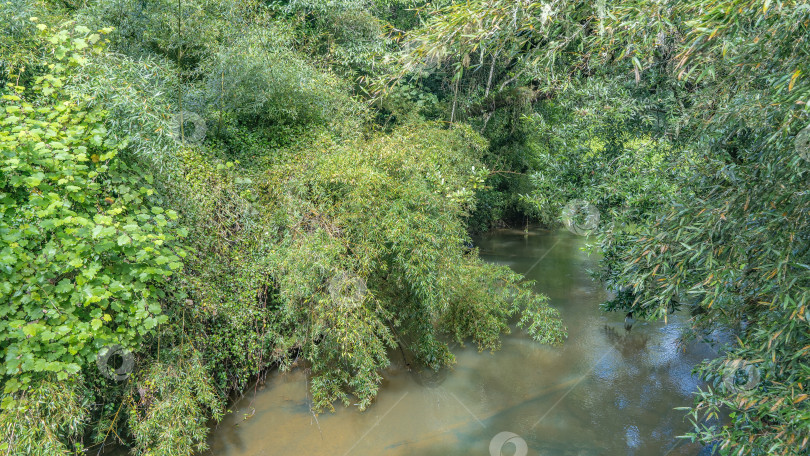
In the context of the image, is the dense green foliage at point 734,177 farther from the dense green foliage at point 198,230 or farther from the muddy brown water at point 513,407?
the dense green foliage at point 198,230

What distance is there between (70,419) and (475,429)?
3.53m

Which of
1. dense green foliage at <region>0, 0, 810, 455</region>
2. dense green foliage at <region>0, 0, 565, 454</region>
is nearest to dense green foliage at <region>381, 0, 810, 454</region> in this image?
dense green foliage at <region>0, 0, 810, 455</region>

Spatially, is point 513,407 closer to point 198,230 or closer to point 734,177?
point 734,177

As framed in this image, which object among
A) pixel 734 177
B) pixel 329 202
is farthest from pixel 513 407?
pixel 734 177

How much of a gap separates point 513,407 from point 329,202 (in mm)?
2957

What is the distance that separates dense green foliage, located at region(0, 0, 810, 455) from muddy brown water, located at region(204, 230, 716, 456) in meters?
0.33

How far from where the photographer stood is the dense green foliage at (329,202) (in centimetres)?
280

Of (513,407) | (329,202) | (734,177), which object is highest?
(734,177)

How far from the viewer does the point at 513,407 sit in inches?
226

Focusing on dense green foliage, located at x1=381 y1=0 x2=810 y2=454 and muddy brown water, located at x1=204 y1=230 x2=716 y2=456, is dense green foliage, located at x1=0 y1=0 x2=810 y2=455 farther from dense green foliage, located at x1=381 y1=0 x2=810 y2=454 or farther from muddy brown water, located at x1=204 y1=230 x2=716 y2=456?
muddy brown water, located at x1=204 y1=230 x2=716 y2=456

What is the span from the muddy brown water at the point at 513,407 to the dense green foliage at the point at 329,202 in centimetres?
33

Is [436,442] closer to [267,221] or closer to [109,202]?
[267,221]

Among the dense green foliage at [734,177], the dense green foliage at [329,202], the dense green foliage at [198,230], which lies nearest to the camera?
the dense green foliage at [734,177]

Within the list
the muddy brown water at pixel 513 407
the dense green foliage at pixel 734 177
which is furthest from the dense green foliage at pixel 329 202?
the muddy brown water at pixel 513 407
